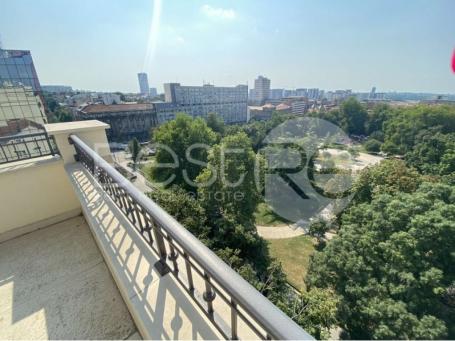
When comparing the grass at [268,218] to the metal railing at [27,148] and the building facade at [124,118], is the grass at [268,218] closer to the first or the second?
the metal railing at [27,148]

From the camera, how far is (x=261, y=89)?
8525 cm

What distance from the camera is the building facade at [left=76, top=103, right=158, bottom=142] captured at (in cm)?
3129

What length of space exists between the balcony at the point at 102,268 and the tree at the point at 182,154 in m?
7.43

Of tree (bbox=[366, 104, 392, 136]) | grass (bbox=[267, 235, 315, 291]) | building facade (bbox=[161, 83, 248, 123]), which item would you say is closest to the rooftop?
Result: building facade (bbox=[161, 83, 248, 123])

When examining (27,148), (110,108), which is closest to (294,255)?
(27,148)

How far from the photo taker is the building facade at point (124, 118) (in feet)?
103

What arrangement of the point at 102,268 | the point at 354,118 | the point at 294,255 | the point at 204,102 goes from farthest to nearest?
the point at 204,102
the point at 354,118
the point at 294,255
the point at 102,268

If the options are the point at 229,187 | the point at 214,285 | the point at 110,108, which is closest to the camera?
the point at 214,285

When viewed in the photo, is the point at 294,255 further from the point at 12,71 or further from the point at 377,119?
the point at 377,119

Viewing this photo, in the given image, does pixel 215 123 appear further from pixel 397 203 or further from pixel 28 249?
pixel 28 249

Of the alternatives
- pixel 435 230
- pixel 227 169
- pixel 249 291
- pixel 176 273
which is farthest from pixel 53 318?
pixel 435 230

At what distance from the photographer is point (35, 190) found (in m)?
2.65

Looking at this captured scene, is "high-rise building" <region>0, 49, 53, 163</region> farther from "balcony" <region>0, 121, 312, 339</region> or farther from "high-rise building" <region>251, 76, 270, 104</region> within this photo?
"high-rise building" <region>251, 76, 270, 104</region>

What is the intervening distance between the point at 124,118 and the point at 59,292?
125ft
